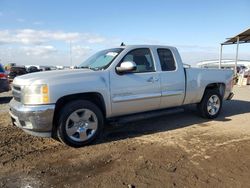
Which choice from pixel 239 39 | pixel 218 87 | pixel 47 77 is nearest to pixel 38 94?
pixel 47 77

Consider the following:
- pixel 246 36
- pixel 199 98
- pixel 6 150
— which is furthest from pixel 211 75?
pixel 246 36

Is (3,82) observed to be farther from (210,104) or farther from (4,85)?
(210,104)

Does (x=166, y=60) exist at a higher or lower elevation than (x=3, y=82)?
higher

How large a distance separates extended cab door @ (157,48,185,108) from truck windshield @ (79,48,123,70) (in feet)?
3.54

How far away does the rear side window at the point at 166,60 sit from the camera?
22.0 feet

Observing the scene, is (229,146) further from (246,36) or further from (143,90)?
(246,36)

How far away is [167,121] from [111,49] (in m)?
2.34

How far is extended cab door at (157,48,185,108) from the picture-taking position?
6613 mm

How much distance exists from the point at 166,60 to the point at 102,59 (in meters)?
1.50

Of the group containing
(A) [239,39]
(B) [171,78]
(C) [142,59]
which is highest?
(A) [239,39]

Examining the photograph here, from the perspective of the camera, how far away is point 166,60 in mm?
6816

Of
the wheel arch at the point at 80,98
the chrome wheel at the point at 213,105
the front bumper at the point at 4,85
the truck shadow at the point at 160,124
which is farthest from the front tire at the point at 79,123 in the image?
the front bumper at the point at 4,85

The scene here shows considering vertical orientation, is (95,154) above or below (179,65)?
below

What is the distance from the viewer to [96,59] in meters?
6.57
